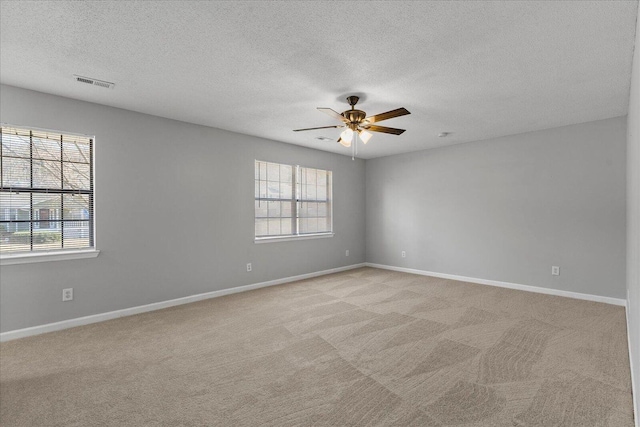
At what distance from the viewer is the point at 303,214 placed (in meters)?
5.91

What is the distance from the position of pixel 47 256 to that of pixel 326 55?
3443mm

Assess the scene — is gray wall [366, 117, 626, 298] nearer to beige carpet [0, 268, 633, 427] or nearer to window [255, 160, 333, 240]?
beige carpet [0, 268, 633, 427]

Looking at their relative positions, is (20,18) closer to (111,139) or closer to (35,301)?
(111,139)

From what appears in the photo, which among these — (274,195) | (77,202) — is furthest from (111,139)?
(274,195)

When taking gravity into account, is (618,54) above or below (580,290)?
above

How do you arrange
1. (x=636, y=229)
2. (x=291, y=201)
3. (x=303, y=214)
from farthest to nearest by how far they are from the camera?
(x=303, y=214), (x=291, y=201), (x=636, y=229)

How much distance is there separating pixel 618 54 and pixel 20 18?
4343mm

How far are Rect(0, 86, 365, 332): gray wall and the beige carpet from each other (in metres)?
0.39

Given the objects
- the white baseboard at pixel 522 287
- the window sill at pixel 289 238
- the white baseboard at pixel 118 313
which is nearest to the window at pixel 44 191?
the white baseboard at pixel 118 313

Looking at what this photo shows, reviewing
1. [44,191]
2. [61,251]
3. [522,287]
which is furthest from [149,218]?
[522,287]

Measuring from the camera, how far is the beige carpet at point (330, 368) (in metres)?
1.91

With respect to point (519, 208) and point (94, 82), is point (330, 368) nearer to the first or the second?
point (94, 82)

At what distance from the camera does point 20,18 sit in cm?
200

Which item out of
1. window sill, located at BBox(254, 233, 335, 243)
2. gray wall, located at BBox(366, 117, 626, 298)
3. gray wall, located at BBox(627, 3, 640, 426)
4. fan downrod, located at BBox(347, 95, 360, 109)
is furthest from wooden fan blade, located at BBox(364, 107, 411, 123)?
gray wall, located at BBox(366, 117, 626, 298)
